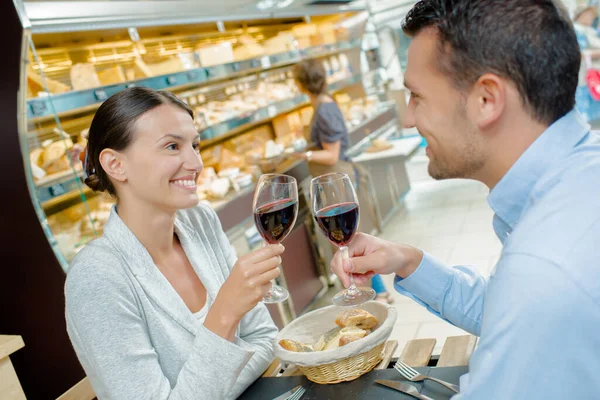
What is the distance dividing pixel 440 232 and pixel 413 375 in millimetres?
4489

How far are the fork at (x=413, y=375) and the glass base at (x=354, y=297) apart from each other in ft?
0.55

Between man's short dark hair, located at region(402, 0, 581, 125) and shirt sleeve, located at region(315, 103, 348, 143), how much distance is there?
138 inches

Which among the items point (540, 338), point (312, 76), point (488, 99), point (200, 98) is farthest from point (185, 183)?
point (312, 76)

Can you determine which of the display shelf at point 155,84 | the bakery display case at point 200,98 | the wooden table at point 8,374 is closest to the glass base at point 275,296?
the wooden table at point 8,374

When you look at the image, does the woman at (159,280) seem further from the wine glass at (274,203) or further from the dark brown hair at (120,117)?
the wine glass at (274,203)

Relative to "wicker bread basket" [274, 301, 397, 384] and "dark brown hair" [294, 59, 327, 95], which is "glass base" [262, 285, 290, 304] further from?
"dark brown hair" [294, 59, 327, 95]

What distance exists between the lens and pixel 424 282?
1.42 meters

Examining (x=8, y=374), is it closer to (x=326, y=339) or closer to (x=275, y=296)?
(x=275, y=296)

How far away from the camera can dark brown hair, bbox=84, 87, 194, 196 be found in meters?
1.70

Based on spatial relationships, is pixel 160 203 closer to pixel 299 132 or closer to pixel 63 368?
pixel 63 368

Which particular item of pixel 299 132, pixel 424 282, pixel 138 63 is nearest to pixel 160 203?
pixel 424 282

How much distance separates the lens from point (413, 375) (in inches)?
48.4

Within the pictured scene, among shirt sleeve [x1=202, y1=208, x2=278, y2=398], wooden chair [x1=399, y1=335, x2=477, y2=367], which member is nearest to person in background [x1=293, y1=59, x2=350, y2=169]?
shirt sleeve [x1=202, y1=208, x2=278, y2=398]

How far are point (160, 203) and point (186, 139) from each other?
21cm
